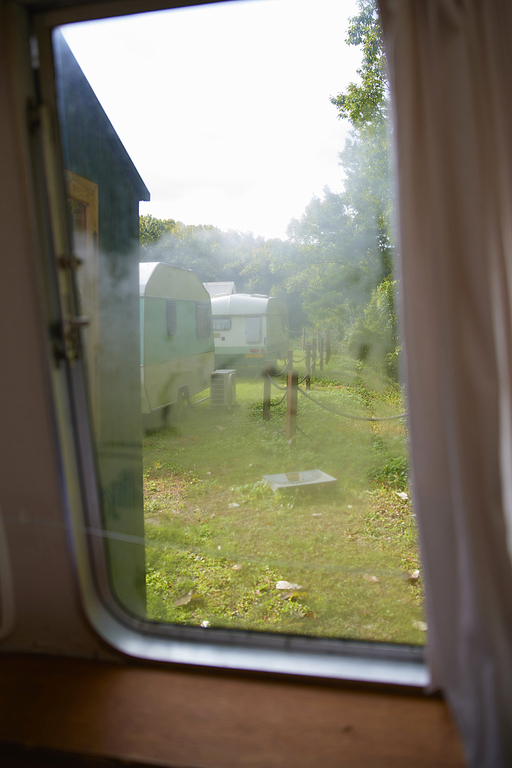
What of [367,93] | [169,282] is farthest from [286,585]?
[367,93]

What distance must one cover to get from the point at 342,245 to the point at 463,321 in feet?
2.39

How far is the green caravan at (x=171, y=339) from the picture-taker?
1.69 meters

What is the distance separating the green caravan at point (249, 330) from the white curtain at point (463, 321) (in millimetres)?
677

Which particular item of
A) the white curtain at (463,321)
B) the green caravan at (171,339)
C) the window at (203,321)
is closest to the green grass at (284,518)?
the green caravan at (171,339)

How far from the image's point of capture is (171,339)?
72.6 inches

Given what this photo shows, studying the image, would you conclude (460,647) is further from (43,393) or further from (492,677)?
(43,393)

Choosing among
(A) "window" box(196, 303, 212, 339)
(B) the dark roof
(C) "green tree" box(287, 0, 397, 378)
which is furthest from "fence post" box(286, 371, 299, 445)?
(B) the dark roof

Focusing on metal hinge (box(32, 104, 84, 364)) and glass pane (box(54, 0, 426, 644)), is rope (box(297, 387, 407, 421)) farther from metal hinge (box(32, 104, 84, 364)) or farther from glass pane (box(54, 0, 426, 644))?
metal hinge (box(32, 104, 84, 364))

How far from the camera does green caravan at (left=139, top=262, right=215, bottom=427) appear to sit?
169cm

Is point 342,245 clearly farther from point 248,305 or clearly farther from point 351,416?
point 351,416

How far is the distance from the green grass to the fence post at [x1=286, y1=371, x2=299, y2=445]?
1.1 inches

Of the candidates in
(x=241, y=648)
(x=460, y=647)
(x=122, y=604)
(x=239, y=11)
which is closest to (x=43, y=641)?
(x=122, y=604)

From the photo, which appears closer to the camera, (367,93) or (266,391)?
(367,93)

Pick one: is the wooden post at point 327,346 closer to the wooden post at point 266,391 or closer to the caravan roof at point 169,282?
the wooden post at point 266,391
